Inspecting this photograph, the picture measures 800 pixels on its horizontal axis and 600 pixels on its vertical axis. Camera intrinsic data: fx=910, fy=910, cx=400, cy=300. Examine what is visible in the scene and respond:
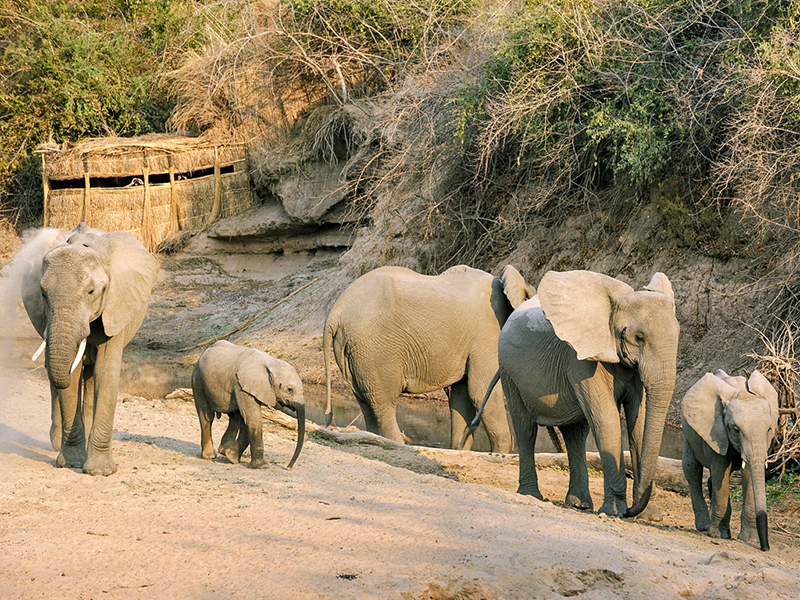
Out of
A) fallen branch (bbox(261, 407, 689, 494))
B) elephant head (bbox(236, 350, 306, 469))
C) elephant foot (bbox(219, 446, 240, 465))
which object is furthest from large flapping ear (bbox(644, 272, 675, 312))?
elephant foot (bbox(219, 446, 240, 465))

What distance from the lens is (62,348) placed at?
22.1 ft

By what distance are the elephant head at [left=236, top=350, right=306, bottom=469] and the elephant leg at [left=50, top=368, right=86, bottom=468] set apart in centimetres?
139

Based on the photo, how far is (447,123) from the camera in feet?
56.0

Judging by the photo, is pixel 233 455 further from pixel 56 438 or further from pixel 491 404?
pixel 491 404

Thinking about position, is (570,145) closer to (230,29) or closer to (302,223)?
(302,223)

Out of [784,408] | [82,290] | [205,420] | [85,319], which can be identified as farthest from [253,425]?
[784,408]

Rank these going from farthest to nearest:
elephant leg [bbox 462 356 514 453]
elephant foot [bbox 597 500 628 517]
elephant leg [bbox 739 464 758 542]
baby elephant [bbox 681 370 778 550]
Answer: elephant leg [bbox 462 356 514 453], elephant foot [bbox 597 500 628 517], elephant leg [bbox 739 464 758 542], baby elephant [bbox 681 370 778 550]

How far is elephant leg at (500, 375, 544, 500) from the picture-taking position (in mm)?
8633

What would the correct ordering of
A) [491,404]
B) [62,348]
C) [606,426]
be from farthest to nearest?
[491,404] < [606,426] < [62,348]

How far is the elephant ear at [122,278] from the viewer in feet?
23.7

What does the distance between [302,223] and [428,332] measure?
45.8ft

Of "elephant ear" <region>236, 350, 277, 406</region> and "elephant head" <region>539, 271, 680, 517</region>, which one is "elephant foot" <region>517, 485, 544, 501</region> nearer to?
"elephant head" <region>539, 271, 680, 517</region>

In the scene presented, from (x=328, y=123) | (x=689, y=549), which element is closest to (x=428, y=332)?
(x=689, y=549)

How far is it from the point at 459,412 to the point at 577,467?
9.15ft
